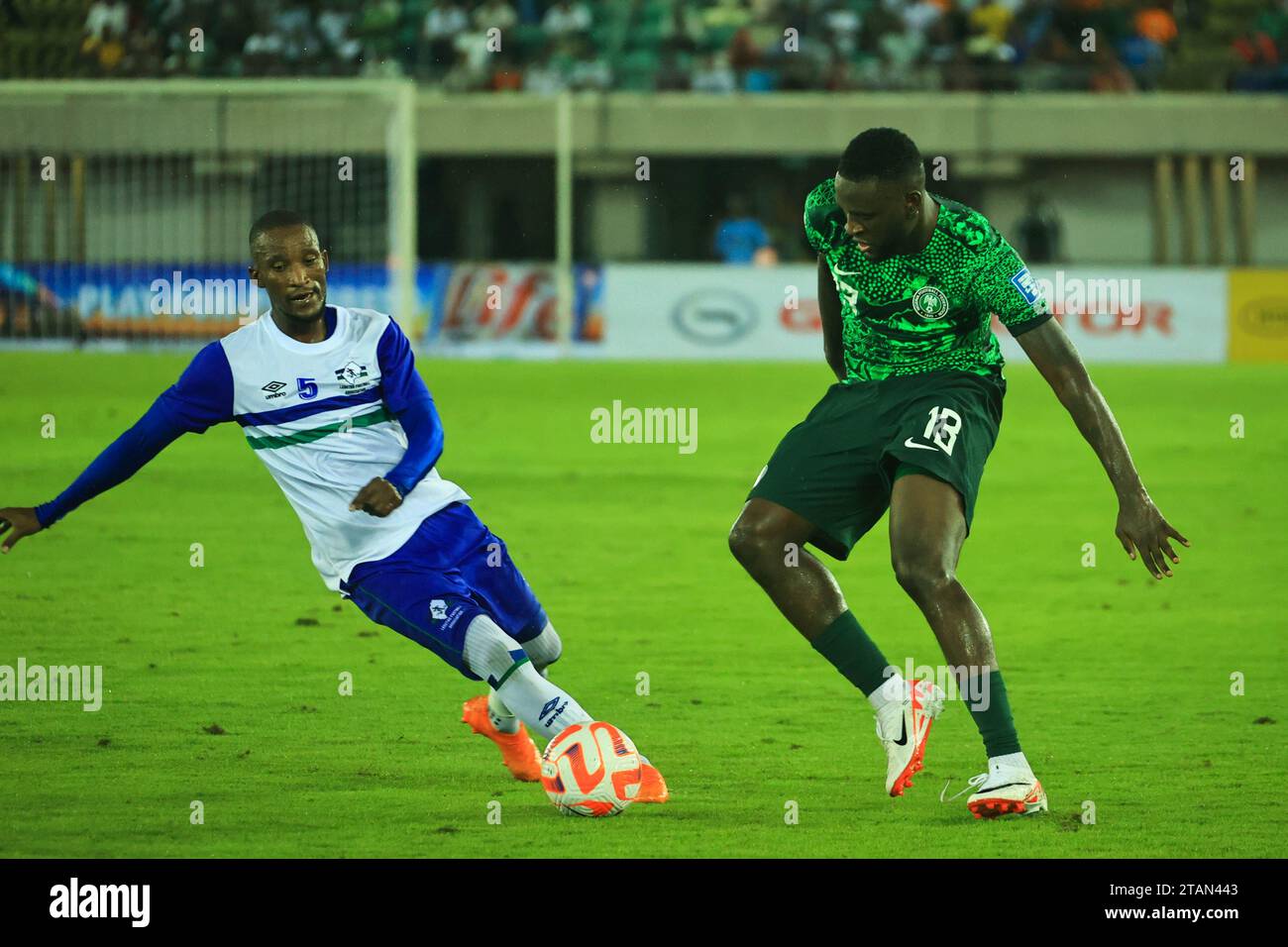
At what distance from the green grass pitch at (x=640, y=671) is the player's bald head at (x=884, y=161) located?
1776 millimetres

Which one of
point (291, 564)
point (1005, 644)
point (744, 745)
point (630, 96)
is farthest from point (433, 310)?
point (744, 745)

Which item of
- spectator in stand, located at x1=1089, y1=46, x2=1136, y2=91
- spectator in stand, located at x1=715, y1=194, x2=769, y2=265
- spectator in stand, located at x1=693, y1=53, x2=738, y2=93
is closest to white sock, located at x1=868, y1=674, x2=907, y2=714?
spectator in stand, located at x1=715, y1=194, x2=769, y2=265

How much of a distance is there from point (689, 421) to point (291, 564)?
22.6 ft

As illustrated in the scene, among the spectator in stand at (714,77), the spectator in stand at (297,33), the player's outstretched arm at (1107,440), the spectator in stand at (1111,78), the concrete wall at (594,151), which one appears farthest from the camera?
the spectator in stand at (714,77)

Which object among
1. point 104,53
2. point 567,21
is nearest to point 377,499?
point 104,53

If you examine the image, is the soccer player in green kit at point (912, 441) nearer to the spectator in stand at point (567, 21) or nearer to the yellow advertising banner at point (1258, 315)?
the yellow advertising banner at point (1258, 315)

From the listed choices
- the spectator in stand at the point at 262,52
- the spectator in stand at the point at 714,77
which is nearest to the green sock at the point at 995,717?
the spectator in stand at the point at 262,52

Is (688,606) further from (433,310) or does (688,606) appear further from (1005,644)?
(433,310)

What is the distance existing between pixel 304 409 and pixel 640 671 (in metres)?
2.65

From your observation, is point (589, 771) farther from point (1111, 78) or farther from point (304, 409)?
point (1111, 78)

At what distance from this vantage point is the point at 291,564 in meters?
10.9

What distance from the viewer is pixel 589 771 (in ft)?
18.4

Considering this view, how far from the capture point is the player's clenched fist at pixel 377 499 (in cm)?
554

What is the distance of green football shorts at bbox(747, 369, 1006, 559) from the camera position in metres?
5.70
